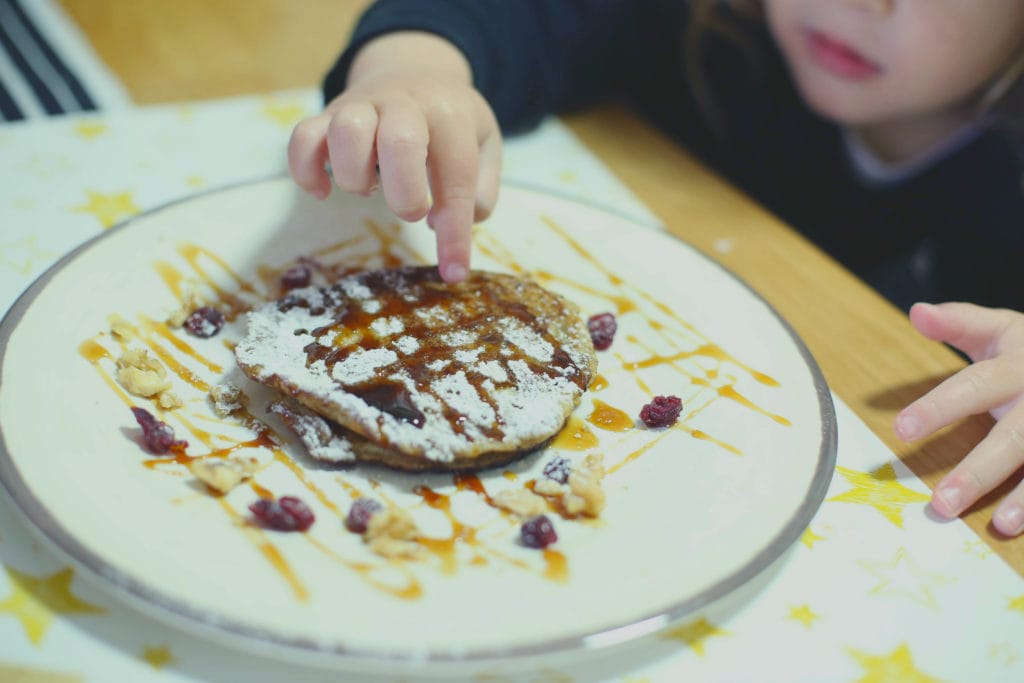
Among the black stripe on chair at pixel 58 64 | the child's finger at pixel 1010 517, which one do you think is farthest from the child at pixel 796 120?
the black stripe on chair at pixel 58 64

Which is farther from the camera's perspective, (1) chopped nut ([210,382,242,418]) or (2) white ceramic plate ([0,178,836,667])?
(1) chopped nut ([210,382,242,418])

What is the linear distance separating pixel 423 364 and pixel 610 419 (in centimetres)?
24

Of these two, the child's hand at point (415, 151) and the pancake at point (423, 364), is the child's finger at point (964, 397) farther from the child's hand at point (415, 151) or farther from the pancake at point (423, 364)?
the child's hand at point (415, 151)

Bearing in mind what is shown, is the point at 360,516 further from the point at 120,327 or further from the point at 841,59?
the point at 841,59

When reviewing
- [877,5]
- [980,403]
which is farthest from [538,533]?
[877,5]

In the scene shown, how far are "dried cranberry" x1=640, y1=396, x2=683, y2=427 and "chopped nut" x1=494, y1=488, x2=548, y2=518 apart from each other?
7.5 inches

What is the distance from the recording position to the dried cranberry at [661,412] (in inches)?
38.5

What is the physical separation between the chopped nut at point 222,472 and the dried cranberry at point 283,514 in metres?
0.04

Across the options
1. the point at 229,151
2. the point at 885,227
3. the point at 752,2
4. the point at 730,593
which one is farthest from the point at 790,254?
the point at 229,151

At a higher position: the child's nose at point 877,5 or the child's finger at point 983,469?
the child's nose at point 877,5

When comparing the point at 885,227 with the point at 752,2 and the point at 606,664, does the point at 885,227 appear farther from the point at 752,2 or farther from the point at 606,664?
the point at 606,664

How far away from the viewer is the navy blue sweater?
5.45 feet

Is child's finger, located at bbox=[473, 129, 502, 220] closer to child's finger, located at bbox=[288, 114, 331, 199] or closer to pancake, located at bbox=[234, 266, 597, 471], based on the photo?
pancake, located at bbox=[234, 266, 597, 471]

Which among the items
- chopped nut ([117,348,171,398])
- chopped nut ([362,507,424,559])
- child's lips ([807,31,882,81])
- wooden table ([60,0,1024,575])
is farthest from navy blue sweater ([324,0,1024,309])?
chopped nut ([362,507,424,559])
